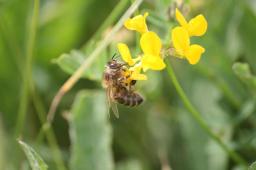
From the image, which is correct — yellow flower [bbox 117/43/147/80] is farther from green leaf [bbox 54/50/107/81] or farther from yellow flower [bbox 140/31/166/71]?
green leaf [bbox 54/50/107/81]

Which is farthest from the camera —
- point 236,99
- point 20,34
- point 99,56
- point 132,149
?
point 20,34

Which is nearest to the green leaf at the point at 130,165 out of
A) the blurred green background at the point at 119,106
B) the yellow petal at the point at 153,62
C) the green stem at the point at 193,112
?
the blurred green background at the point at 119,106

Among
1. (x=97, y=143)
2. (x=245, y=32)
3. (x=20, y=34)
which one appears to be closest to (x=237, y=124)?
(x=245, y=32)

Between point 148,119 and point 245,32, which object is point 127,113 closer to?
point 148,119

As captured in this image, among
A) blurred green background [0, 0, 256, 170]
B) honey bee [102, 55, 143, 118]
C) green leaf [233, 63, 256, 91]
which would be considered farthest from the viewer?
blurred green background [0, 0, 256, 170]

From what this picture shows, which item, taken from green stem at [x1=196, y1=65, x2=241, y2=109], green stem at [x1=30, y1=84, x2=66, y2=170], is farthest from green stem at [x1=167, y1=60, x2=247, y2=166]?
green stem at [x1=30, y1=84, x2=66, y2=170]

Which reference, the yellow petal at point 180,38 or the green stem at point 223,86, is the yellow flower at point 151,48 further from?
the green stem at point 223,86

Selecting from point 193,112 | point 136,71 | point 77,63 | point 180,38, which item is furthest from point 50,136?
point 180,38
